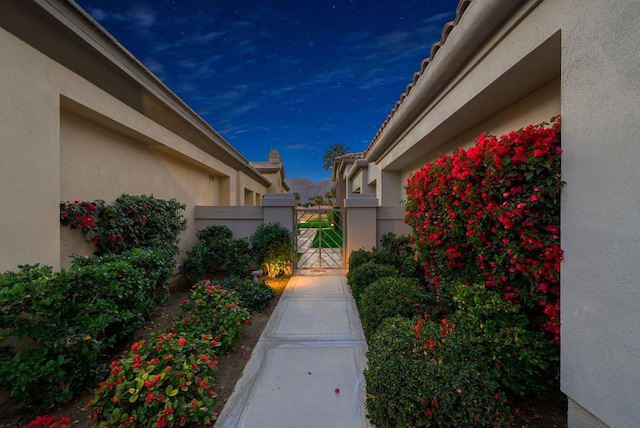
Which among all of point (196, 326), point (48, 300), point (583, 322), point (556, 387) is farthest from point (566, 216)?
point (48, 300)

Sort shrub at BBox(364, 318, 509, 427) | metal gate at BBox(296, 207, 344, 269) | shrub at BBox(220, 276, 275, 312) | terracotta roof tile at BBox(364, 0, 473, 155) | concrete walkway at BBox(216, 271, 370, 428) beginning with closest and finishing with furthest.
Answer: shrub at BBox(364, 318, 509, 427), concrete walkway at BBox(216, 271, 370, 428), terracotta roof tile at BBox(364, 0, 473, 155), shrub at BBox(220, 276, 275, 312), metal gate at BBox(296, 207, 344, 269)

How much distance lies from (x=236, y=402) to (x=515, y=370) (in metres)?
2.72

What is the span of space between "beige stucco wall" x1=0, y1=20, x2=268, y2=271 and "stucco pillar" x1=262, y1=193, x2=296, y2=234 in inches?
106

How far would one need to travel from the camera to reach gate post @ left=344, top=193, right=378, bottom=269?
7898 mm

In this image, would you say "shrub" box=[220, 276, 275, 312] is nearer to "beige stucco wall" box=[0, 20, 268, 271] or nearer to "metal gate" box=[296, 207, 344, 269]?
"metal gate" box=[296, 207, 344, 269]

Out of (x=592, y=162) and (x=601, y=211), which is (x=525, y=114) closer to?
(x=592, y=162)

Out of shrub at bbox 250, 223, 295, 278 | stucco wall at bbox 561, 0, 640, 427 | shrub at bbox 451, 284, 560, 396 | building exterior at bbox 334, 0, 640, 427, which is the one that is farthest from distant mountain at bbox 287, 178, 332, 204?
stucco wall at bbox 561, 0, 640, 427

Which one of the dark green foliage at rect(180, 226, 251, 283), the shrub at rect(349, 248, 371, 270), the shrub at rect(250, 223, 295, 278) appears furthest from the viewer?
the shrub at rect(250, 223, 295, 278)

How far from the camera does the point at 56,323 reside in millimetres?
2656

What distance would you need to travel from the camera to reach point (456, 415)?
2.08 m

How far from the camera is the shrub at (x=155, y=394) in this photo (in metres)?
2.28

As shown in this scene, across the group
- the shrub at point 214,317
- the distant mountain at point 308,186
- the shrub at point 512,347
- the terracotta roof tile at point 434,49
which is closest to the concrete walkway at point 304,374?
the shrub at point 214,317

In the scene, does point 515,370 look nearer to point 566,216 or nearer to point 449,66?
point 566,216

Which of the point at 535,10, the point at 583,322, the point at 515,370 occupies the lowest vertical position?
the point at 515,370
